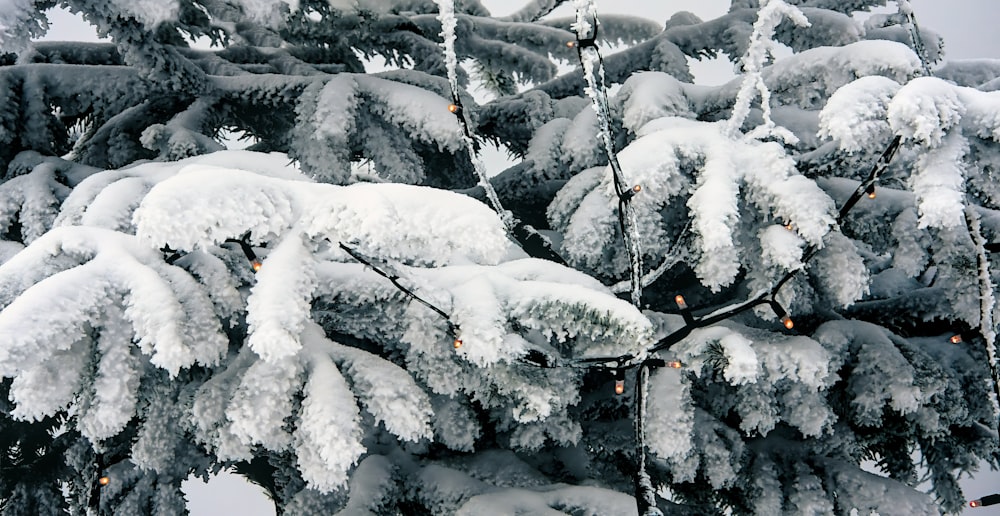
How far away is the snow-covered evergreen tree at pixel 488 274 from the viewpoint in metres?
1.62

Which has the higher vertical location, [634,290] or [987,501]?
[634,290]

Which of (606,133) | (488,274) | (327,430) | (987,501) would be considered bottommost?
(987,501)

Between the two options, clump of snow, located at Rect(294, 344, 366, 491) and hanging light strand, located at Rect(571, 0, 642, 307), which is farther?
hanging light strand, located at Rect(571, 0, 642, 307)

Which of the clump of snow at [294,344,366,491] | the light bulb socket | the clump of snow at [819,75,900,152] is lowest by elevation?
the light bulb socket

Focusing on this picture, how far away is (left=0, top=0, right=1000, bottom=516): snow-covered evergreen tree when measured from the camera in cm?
162

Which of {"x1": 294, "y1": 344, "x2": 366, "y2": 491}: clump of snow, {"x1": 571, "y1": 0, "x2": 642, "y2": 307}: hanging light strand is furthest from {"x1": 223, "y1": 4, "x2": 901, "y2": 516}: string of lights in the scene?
{"x1": 294, "y1": 344, "x2": 366, "y2": 491}: clump of snow

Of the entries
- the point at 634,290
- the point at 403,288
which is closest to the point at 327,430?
the point at 403,288

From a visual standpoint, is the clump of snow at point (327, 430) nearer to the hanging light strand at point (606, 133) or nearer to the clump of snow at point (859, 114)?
the hanging light strand at point (606, 133)

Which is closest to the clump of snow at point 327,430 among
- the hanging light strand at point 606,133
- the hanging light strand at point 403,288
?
the hanging light strand at point 403,288

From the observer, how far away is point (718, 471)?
2.51 metres

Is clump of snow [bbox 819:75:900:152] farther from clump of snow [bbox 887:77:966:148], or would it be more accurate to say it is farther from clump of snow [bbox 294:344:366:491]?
clump of snow [bbox 294:344:366:491]

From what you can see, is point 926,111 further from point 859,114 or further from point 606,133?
point 606,133

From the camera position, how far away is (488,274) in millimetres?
1910

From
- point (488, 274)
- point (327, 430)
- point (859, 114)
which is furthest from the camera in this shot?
point (488, 274)
